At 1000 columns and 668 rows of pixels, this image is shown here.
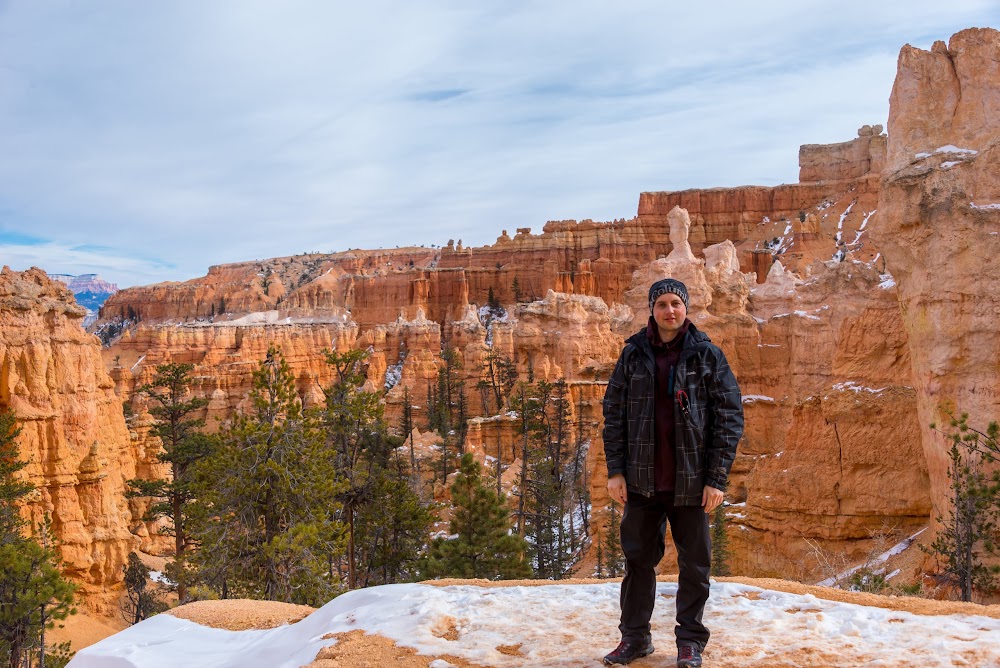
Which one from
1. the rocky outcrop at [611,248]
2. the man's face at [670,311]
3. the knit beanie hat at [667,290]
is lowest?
the man's face at [670,311]

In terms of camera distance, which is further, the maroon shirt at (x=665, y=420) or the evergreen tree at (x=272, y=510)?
the evergreen tree at (x=272, y=510)

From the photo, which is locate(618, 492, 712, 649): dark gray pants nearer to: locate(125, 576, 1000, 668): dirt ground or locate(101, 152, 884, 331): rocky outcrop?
locate(125, 576, 1000, 668): dirt ground

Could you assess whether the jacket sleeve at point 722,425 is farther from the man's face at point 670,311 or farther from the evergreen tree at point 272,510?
the evergreen tree at point 272,510

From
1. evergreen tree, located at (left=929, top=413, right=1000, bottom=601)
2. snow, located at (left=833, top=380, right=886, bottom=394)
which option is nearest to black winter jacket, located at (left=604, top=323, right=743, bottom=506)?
evergreen tree, located at (left=929, top=413, right=1000, bottom=601)

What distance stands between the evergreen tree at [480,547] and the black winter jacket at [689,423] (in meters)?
11.6

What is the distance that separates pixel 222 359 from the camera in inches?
2581

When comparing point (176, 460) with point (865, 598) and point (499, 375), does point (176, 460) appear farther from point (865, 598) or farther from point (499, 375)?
point (499, 375)

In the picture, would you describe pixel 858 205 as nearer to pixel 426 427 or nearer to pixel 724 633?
pixel 426 427

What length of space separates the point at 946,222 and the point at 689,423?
27.1 ft

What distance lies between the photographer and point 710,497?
14.5 ft

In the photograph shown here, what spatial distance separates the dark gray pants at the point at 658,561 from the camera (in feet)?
14.9

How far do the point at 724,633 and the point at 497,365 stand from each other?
39086 millimetres

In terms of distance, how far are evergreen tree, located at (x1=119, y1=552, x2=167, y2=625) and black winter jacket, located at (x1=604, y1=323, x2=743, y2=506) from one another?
17.5 metres

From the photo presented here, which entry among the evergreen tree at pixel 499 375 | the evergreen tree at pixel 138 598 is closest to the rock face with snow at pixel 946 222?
the evergreen tree at pixel 138 598
